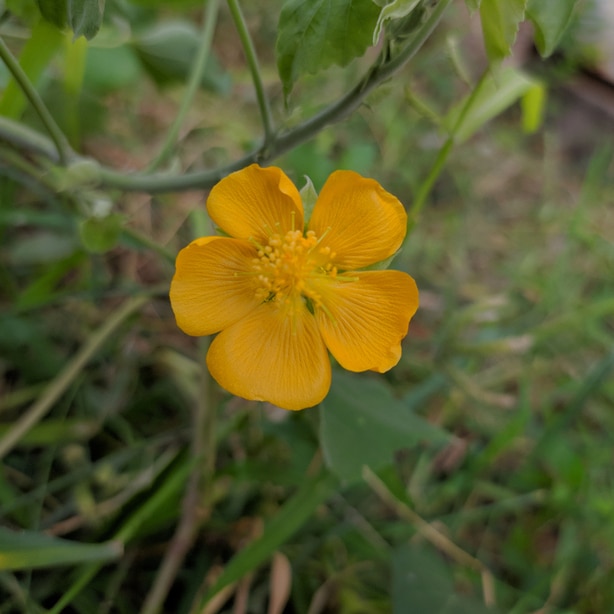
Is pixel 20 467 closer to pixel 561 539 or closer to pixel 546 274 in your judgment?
pixel 561 539

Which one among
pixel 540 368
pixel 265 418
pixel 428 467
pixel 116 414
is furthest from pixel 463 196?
pixel 116 414

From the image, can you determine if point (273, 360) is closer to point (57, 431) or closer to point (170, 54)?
point (57, 431)

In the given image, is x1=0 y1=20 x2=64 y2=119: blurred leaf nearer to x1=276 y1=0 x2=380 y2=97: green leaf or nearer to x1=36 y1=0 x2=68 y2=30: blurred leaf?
x1=36 y1=0 x2=68 y2=30: blurred leaf

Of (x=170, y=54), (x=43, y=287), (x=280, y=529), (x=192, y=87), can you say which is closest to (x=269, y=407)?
(x=280, y=529)

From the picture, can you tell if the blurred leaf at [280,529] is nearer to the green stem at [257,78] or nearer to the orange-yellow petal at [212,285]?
the orange-yellow petal at [212,285]

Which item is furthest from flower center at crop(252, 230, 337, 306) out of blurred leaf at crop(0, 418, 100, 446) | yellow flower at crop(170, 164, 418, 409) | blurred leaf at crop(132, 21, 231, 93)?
blurred leaf at crop(132, 21, 231, 93)

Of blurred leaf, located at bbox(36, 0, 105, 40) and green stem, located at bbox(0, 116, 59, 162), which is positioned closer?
blurred leaf, located at bbox(36, 0, 105, 40)
